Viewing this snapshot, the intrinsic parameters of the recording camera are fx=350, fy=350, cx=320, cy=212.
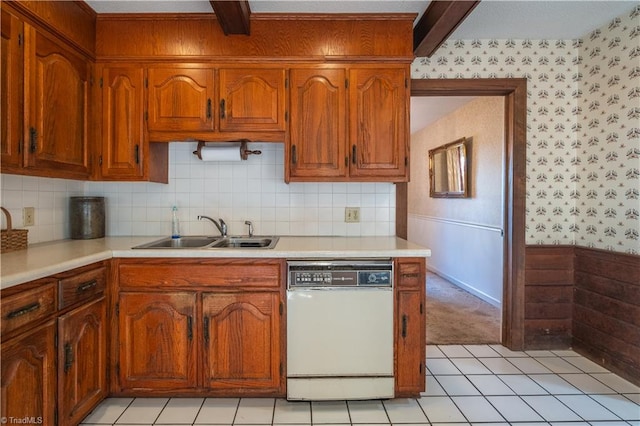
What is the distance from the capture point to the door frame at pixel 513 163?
2.66 meters

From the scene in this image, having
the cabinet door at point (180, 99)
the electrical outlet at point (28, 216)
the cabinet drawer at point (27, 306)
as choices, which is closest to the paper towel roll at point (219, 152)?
the cabinet door at point (180, 99)

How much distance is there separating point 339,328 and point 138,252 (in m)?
1.18

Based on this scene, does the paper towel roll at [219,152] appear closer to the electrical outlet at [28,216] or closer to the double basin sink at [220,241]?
the double basin sink at [220,241]

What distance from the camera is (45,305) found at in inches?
58.0

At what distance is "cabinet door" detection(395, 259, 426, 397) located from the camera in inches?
77.0

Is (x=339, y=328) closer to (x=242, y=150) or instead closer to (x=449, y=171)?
(x=242, y=150)

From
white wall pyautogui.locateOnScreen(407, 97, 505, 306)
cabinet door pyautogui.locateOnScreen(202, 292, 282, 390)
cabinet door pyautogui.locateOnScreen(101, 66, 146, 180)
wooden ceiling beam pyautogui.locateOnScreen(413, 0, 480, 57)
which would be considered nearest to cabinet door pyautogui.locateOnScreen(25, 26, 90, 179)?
cabinet door pyautogui.locateOnScreen(101, 66, 146, 180)

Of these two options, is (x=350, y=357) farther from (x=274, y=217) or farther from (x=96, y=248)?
(x=96, y=248)

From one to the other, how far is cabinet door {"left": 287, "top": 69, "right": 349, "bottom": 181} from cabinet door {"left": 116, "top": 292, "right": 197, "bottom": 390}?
3.38 ft

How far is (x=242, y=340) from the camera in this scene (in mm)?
1945

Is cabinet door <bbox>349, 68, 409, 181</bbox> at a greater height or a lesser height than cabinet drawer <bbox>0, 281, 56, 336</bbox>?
greater

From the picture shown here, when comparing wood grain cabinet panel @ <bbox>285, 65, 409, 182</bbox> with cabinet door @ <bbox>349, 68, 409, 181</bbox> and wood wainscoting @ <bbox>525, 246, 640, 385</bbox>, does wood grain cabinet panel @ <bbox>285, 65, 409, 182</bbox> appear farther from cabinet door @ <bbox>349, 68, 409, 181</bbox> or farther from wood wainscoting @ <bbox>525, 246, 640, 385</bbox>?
wood wainscoting @ <bbox>525, 246, 640, 385</bbox>

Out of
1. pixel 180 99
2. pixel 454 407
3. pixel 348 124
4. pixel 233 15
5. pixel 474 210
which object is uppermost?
pixel 233 15

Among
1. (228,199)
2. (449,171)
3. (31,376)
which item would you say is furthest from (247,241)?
(449,171)
